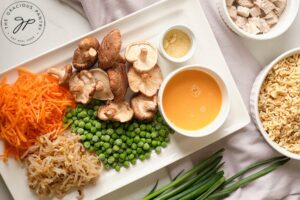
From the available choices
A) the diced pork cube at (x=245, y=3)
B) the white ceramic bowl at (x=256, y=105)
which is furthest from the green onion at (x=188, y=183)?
the diced pork cube at (x=245, y=3)

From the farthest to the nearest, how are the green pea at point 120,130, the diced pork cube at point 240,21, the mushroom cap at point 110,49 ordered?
the diced pork cube at point 240,21 → the green pea at point 120,130 → the mushroom cap at point 110,49

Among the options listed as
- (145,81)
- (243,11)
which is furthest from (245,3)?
(145,81)

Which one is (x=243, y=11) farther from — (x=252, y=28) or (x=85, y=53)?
(x=85, y=53)

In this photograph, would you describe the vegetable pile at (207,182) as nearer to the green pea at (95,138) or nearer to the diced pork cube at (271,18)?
the green pea at (95,138)

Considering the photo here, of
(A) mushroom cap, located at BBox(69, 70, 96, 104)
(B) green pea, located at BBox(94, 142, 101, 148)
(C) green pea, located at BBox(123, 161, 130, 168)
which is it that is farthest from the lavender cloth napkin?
(A) mushroom cap, located at BBox(69, 70, 96, 104)

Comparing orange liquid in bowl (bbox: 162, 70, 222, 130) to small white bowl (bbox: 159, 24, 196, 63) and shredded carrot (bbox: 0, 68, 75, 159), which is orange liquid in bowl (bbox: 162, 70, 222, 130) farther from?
shredded carrot (bbox: 0, 68, 75, 159)

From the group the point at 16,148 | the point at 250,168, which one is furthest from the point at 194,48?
the point at 16,148
